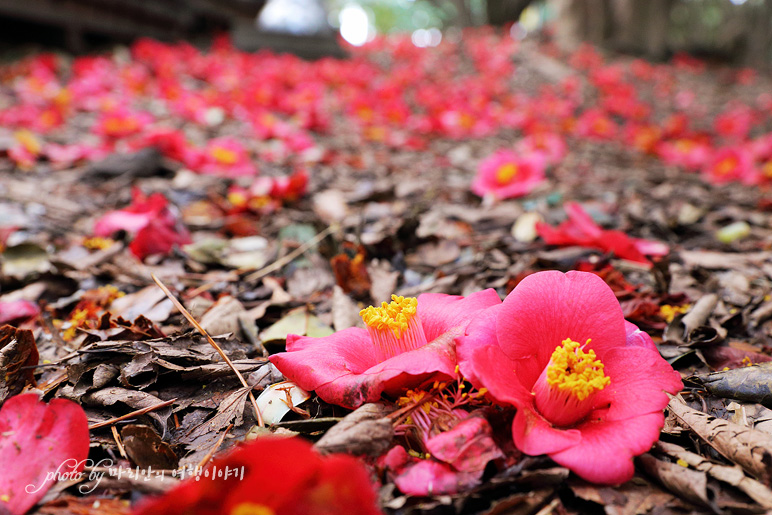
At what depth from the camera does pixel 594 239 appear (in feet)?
4.69

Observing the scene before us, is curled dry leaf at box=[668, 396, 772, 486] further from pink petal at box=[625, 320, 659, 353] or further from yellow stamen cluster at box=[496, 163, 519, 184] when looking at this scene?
yellow stamen cluster at box=[496, 163, 519, 184]

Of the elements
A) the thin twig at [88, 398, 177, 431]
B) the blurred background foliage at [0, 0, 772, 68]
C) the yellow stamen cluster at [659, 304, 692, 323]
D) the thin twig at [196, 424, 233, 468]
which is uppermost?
the blurred background foliage at [0, 0, 772, 68]

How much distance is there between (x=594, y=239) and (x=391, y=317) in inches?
33.4

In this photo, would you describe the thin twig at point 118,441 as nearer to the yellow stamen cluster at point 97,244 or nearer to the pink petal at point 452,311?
the pink petal at point 452,311

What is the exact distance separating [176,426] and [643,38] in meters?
9.15

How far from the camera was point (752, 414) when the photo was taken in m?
0.88

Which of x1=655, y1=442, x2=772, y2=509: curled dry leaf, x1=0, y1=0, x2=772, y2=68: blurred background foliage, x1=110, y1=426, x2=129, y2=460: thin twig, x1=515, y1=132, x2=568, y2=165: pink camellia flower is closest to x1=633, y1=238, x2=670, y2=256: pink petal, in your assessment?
x1=655, y1=442, x2=772, y2=509: curled dry leaf

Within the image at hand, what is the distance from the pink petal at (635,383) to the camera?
0.72 meters

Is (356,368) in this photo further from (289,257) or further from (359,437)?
(289,257)

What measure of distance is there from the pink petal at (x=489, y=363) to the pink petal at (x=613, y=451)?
95mm

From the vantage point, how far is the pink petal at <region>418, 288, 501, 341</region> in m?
0.88

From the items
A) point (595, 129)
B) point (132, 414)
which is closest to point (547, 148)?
point (595, 129)

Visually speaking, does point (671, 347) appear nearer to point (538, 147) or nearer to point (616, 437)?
point (616, 437)

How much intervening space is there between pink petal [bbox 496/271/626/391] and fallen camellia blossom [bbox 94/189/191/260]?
117 centimetres
